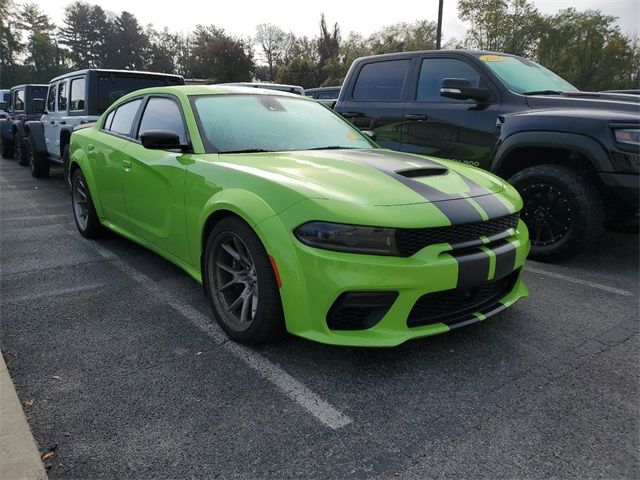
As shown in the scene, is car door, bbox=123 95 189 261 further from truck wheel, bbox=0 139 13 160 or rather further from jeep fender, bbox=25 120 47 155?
truck wheel, bbox=0 139 13 160

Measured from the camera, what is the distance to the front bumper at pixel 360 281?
2.30 m

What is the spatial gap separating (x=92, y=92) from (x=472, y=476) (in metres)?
7.72

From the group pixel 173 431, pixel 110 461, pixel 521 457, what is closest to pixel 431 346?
pixel 521 457

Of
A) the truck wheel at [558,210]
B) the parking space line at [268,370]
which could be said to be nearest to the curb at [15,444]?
the parking space line at [268,370]

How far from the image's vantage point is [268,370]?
2557 mm

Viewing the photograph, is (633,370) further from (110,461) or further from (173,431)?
(110,461)

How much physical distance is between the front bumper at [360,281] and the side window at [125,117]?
240 cm

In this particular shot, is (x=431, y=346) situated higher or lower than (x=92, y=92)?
lower

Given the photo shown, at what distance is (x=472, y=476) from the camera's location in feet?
5.96

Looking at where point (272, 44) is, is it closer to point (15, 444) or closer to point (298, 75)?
point (298, 75)

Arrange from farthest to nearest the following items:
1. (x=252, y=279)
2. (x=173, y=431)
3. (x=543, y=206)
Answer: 1. (x=543, y=206)
2. (x=252, y=279)
3. (x=173, y=431)

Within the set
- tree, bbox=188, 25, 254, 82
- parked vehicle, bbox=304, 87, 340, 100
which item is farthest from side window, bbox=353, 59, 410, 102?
tree, bbox=188, 25, 254, 82

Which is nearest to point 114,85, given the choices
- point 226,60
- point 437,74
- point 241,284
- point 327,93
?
point 437,74

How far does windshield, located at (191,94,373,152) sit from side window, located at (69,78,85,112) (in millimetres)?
5191
